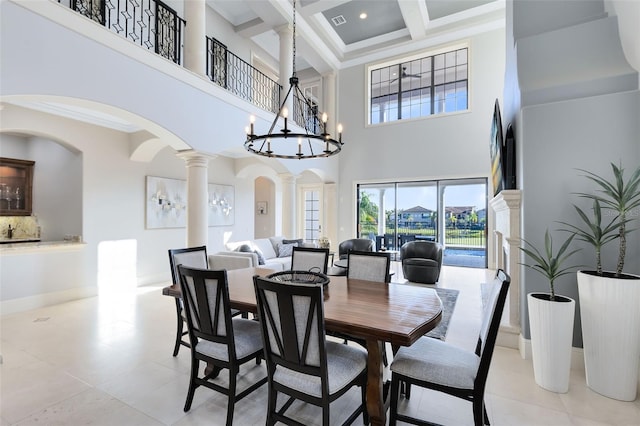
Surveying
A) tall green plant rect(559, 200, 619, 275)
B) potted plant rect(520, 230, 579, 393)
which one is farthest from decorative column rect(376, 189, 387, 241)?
potted plant rect(520, 230, 579, 393)

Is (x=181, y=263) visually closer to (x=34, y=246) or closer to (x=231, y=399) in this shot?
(x=231, y=399)

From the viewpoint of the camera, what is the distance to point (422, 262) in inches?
226

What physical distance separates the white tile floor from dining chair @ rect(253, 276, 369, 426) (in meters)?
0.51

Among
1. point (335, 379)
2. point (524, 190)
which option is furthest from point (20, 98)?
point (524, 190)

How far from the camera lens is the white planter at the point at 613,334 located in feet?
7.13

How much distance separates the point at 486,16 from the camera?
6.96m

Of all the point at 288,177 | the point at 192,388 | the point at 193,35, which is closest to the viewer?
the point at 192,388

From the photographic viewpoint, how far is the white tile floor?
2.04 meters

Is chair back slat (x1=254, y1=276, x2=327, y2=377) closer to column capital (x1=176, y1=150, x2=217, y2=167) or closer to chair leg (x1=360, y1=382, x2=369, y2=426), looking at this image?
chair leg (x1=360, y1=382, x2=369, y2=426)

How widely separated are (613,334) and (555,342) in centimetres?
38

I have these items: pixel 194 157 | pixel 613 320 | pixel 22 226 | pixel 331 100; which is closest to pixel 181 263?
pixel 194 157

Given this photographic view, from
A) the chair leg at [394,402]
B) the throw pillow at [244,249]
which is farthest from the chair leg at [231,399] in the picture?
the throw pillow at [244,249]

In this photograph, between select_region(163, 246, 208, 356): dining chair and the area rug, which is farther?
the area rug

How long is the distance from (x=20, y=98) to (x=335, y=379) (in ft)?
11.1
